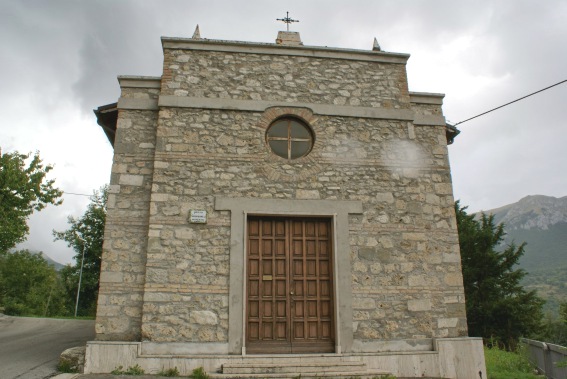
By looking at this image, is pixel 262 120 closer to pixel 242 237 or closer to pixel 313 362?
pixel 242 237

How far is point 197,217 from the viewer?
7.74 meters

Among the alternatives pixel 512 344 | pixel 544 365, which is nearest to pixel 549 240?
pixel 512 344

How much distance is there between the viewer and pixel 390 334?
25.1ft

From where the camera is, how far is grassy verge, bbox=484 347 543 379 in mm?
7891

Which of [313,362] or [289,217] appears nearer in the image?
[313,362]

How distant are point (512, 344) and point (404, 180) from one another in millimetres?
14847

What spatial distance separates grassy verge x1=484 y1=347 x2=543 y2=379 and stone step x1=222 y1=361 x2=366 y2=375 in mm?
3020

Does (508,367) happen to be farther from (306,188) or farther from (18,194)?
(18,194)

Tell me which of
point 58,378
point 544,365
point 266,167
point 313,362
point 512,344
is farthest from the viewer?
point 512,344

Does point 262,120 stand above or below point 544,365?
above

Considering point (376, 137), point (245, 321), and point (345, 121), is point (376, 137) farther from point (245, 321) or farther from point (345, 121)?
point (245, 321)

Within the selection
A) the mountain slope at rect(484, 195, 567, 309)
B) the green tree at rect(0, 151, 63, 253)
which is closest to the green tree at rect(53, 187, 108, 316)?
the green tree at rect(0, 151, 63, 253)

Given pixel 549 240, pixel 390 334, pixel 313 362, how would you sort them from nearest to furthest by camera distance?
pixel 313 362 → pixel 390 334 → pixel 549 240

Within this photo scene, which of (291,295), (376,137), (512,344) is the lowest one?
(512,344)
